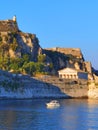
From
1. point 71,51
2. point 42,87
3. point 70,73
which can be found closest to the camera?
point 42,87

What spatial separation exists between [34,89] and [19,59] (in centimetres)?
1446

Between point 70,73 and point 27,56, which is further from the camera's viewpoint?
point 70,73

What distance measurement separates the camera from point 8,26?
470 ft

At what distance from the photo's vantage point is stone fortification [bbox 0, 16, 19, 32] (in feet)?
464

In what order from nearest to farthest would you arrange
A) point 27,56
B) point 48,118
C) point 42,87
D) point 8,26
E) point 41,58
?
Answer: point 48,118 → point 42,87 → point 27,56 → point 41,58 → point 8,26

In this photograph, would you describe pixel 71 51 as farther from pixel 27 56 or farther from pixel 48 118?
pixel 48 118

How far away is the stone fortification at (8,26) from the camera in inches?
5566

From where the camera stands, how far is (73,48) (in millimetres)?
164000

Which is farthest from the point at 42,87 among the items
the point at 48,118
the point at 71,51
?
the point at 48,118

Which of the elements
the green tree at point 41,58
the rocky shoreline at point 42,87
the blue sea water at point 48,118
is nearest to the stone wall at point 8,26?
the green tree at point 41,58

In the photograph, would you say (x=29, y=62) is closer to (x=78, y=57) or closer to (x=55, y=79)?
(x=55, y=79)

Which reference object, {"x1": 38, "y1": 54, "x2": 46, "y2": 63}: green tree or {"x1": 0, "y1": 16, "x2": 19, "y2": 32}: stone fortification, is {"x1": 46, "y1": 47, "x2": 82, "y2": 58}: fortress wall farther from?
{"x1": 38, "y1": 54, "x2": 46, "y2": 63}: green tree

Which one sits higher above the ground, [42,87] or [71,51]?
[71,51]

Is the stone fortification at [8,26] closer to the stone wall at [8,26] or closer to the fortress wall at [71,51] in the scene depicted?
the stone wall at [8,26]
